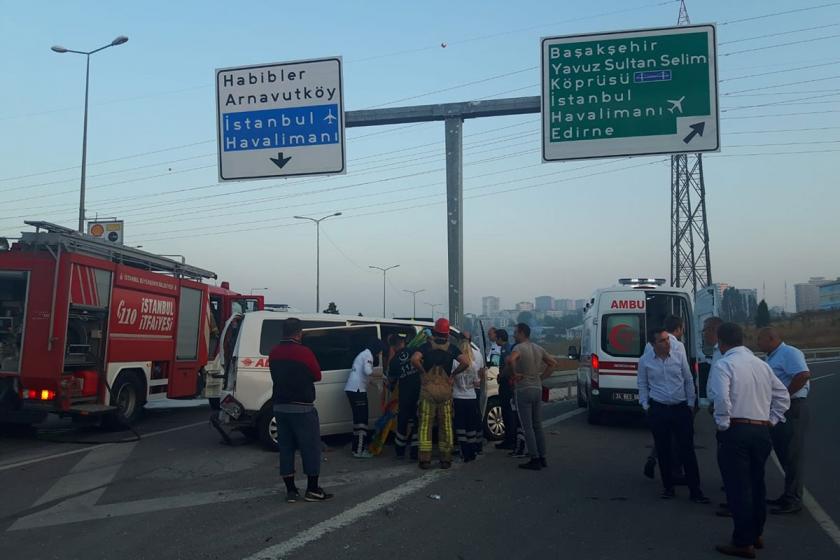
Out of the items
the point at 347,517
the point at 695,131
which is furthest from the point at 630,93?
the point at 347,517

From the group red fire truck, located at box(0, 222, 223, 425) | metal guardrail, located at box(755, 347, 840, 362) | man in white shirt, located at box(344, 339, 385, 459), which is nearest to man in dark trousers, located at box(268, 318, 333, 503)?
man in white shirt, located at box(344, 339, 385, 459)

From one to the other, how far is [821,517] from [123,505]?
7006 mm

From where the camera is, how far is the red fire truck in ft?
38.6

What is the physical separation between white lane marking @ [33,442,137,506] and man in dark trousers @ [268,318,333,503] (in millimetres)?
2571

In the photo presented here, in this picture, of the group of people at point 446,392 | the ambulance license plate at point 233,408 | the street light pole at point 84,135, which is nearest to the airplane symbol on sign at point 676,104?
the group of people at point 446,392

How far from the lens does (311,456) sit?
7.88 m

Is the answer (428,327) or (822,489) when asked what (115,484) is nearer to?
(428,327)

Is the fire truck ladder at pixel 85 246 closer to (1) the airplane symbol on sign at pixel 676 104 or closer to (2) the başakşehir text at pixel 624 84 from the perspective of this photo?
(2) the başakşehir text at pixel 624 84

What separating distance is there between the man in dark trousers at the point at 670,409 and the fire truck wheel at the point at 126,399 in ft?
29.5

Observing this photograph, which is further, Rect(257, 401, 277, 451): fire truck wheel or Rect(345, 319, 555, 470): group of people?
Rect(257, 401, 277, 451): fire truck wheel

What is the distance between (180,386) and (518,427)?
7918 millimetres

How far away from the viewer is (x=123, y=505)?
7.84 m

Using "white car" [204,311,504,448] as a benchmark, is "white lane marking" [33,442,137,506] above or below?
below

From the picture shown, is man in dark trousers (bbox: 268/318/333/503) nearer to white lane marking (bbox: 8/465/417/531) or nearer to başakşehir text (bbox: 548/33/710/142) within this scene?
white lane marking (bbox: 8/465/417/531)
